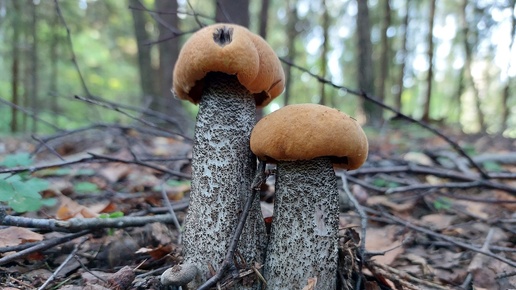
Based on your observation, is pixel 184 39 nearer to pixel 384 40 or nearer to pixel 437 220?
pixel 384 40

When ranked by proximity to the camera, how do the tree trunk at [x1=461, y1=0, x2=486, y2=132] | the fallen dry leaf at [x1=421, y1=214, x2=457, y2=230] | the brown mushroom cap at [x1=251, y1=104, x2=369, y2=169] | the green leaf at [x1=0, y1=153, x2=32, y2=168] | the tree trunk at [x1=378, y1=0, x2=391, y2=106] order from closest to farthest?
the brown mushroom cap at [x1=251, y1=104, x2=369, y2=169] < the green leaf at [x1=0, y1=153, x2=32, y2=168] < the fallen dry leaf at [x1=421, y1=214, x2=457, y2=230] < the tree trunk at [x1=378, y1=0, x2=391, y2=106] < the tree trunk at [x1=461, y1=0, x2=486, y2=132]

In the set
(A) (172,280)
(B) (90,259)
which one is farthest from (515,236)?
(B) (90,259)

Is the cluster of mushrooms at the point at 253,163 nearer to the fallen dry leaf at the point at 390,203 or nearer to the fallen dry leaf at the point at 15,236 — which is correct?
the fallen dry leaf at the point at 15,236

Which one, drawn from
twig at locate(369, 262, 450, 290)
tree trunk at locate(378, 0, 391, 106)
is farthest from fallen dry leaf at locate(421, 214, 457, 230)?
tree trunk at locate(378, 0, 391, 106)

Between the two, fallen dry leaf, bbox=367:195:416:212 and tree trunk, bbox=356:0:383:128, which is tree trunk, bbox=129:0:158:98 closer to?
tree trunk, bbox=356:0:383:128

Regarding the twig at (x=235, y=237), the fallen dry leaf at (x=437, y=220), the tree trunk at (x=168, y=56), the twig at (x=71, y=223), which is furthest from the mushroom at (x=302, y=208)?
the tree trunk at (x=168, y=56)

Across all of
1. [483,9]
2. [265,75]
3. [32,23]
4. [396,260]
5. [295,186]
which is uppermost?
[483,9]

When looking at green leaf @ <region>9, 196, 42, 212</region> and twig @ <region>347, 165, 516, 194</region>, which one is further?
twig @ <region>347, 165, 516, 194</region>

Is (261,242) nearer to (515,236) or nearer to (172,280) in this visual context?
(172,280)
